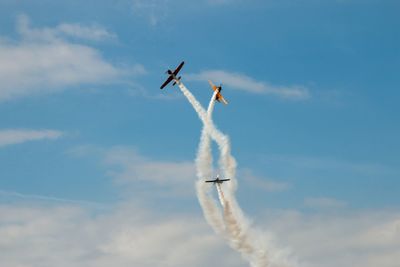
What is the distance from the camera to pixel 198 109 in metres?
199

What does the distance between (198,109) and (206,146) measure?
1326 cm

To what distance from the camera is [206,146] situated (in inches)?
7766
